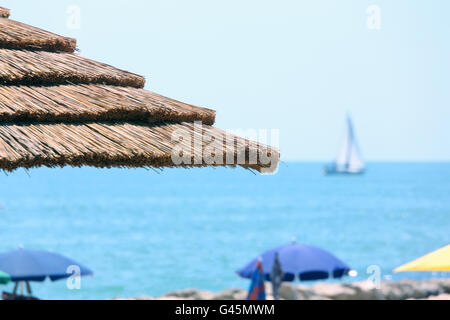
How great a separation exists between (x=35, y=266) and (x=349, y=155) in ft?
224

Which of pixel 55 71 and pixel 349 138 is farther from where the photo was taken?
pixel 349 138

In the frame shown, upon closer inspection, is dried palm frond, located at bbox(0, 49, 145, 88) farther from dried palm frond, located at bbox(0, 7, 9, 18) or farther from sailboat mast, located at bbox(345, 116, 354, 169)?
sailboat mast, located at bbox(345, 116, 354, 169)

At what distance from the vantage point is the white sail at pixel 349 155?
75.5 metres

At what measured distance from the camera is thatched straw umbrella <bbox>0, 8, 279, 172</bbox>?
386cm

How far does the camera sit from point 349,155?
79.4m

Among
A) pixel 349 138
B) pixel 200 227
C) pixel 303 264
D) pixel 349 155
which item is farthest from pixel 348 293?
pixel 349 155

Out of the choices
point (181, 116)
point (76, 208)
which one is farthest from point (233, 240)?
point (181, 116)

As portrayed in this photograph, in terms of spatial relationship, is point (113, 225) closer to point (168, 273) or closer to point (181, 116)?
point (168, 273)

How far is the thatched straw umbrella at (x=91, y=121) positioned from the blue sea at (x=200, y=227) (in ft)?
74.1

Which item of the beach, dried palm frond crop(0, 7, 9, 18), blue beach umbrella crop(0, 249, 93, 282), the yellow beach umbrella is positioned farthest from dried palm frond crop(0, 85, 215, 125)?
the beach

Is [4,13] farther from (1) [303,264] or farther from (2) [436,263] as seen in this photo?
(1) [303,264]

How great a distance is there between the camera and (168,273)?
117ft

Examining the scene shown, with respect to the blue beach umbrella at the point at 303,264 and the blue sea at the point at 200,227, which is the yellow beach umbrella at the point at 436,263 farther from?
the blue sea at the point at 200,227

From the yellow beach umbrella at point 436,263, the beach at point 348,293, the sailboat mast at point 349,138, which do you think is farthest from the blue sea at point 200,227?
the yellow beach umbrella at point 436,263
